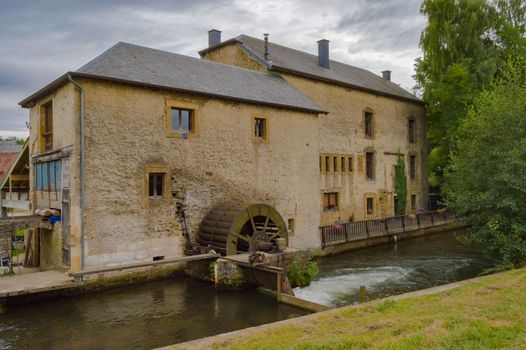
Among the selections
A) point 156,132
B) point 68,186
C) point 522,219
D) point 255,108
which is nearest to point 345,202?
point 255,108

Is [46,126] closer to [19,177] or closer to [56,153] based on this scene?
[56,153]

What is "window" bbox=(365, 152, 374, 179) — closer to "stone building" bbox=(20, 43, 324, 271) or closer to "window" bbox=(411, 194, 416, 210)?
"window" bbox=(411, 194, 416, 210)

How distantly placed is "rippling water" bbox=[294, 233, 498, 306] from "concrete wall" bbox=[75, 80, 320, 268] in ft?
7.50

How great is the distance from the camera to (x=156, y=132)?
42.4 feet

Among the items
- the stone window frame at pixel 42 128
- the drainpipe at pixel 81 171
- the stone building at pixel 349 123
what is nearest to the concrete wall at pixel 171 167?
the drainpipe at pixel 81 171

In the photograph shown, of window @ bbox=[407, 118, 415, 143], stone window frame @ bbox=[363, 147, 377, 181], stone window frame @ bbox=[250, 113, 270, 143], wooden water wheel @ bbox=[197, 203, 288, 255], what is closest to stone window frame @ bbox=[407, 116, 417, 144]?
window @ bbox=[407, 118, 415, 143]

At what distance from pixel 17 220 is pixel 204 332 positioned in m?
6.67

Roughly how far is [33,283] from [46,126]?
5410 millimetres

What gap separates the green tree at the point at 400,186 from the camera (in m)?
25.3

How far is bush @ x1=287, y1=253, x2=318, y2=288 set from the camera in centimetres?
1212

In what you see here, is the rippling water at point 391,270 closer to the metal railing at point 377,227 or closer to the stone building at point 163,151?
the metal railing at point 377,227

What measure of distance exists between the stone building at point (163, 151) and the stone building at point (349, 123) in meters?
0.22

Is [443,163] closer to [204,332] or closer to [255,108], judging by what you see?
[255,108]

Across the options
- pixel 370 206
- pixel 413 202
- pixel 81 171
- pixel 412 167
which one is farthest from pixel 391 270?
pixel 412 167
